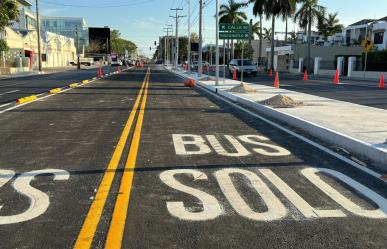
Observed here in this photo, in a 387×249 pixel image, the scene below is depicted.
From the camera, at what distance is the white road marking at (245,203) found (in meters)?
4.64

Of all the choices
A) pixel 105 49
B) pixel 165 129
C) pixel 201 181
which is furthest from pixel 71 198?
pixel 105 49

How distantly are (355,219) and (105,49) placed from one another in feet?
544

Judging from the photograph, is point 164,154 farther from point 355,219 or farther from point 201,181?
point 355,219

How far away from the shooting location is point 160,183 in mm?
5723

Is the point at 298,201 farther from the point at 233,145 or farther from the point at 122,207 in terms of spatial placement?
the point at 233,145

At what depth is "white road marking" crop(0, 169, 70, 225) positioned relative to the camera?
4.49m

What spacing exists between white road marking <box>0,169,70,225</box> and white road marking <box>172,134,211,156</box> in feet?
7.25

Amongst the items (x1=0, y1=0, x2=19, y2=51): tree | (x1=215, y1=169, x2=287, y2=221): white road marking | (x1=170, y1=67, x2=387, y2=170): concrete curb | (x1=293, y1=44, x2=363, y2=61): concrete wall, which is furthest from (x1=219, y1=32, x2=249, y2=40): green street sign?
(x1=293, y1=44, x2=363, y2=61): concrete wall

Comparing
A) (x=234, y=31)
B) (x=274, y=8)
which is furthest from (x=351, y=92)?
(x=274, y=8)

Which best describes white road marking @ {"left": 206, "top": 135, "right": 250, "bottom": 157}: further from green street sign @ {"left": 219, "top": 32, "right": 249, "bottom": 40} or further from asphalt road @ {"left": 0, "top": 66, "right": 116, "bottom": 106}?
green street sign @ {"left": 219, "top": 32, "right": 249, "bottom": 40}

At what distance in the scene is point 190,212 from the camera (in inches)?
184

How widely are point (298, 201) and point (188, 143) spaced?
3.67m

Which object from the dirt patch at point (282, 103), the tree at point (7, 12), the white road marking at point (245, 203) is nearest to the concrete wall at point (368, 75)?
the dirt patch at point (282, 103)

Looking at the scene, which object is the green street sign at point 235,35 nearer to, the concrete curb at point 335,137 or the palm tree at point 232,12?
the concrete curb at point 335,137
